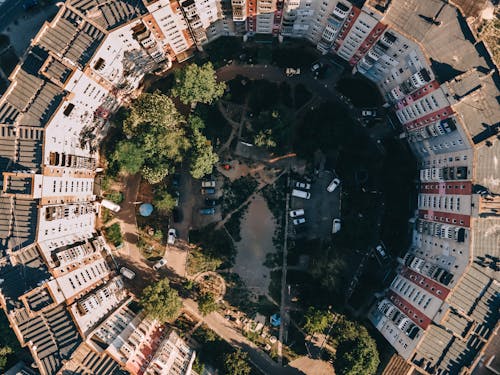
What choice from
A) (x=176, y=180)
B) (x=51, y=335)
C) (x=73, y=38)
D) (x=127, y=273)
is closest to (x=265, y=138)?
(x=176, y=180)

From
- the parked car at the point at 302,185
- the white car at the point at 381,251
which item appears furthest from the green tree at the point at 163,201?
the white car at the point at 381,251

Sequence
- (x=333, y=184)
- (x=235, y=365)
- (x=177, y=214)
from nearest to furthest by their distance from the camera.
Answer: (x=235, y=365) → (x=333, y=184) → (x=177, y=214)

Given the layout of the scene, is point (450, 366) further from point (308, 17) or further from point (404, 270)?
point (308, 17)

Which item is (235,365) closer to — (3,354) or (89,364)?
(89,364)

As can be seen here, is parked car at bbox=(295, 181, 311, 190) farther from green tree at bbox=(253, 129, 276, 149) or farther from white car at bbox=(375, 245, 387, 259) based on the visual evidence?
white car at bbox=(375, 245, 387, 259)

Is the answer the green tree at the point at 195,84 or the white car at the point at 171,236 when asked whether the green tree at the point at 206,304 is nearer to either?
the white car at the point at 171,236

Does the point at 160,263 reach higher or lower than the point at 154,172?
lower

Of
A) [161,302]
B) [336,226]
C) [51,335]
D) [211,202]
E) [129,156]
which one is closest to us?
[51,335]

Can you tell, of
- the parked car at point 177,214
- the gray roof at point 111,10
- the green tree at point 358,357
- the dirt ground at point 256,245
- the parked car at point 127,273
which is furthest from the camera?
the parked car at point 177,214
